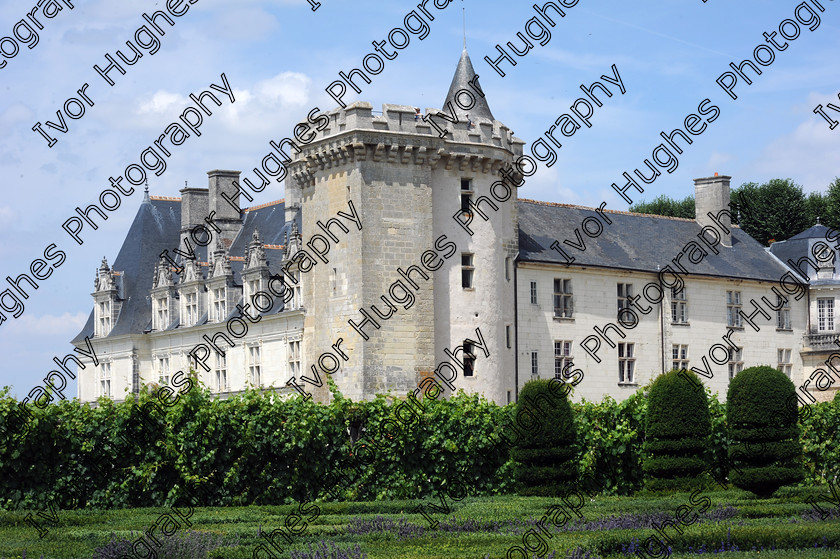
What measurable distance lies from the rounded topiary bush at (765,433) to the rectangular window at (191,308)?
33.5m

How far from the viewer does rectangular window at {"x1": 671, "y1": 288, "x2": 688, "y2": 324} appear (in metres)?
48.7

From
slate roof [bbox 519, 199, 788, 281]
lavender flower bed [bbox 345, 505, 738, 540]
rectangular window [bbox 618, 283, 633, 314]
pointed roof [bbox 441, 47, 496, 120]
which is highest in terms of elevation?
pointed roof [bbox 441, 47, 496, 120]

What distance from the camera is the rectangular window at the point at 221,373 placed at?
175 feet

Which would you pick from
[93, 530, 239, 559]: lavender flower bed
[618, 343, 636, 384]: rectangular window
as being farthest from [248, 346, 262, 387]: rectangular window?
[93, 530, 239, 559]: lavender flower bed

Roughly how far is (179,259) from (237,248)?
4.66 m

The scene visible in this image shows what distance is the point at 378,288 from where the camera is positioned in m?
38.3

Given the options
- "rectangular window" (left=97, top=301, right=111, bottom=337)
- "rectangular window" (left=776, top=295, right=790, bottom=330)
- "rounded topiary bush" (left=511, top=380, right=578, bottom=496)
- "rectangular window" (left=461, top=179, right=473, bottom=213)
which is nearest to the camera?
"rounded topiary bush" (left=511, top=380, right=578, bottom=496)

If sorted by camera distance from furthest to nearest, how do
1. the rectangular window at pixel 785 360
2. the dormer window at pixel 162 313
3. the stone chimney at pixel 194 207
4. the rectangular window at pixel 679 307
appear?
the stone chimney at pixel 194 207
the dormer window at pixel 162 313
the rectangular window at pixel 785 360
the rectangular window at pixel 679 307

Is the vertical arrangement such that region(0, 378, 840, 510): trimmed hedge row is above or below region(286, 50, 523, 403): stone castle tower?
below

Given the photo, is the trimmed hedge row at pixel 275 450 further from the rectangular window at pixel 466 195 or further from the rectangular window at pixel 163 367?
the rectangular window at pixel 163 367

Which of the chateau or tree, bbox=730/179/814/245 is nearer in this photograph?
the chateau

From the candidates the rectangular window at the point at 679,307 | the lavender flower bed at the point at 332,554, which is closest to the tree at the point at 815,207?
the rectangular window at the point at 679,307

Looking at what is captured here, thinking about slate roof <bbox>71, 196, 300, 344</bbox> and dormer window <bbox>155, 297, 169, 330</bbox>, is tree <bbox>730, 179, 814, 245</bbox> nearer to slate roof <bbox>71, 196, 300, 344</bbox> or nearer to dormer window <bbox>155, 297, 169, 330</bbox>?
slate roof <bbox>71, 196, 300, 344</bbox>

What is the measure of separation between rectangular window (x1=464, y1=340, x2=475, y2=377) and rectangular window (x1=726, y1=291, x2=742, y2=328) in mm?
15101
